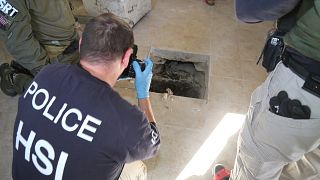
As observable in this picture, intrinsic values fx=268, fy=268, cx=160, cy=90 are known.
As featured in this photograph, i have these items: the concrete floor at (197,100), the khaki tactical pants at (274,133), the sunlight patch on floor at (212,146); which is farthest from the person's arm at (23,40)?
the khaki tactical pants at (274,133)

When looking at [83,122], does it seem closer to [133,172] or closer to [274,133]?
[133,172]

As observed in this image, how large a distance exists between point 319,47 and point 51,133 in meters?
0.87

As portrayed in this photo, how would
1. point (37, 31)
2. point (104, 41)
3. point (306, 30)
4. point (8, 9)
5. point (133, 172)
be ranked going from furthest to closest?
point (37, 31) → point (8, 9) → point (133, 172) → point (104, 41) → point (306, 30)

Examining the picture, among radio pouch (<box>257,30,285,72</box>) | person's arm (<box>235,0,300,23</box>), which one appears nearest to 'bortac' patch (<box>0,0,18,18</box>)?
person's arm (<box>235,0,300,23</box>)

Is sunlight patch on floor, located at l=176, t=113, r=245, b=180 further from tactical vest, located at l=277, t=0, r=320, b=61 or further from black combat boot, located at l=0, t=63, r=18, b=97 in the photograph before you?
black combat boot, located at l=0, t=63, r=18, b=97

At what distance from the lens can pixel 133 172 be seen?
1.24 meters

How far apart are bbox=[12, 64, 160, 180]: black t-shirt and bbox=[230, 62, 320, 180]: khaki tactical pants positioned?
0.45 metres

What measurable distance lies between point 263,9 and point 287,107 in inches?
13.4

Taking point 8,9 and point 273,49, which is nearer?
point 273,49

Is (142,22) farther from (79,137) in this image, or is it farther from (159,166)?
(79,137)

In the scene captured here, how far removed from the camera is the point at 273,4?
0.85 metres

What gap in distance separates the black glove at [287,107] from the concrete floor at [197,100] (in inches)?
32.4

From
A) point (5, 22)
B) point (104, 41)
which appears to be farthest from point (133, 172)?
point (5, 22)

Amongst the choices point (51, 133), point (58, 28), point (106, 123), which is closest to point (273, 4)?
point (106, 123)
